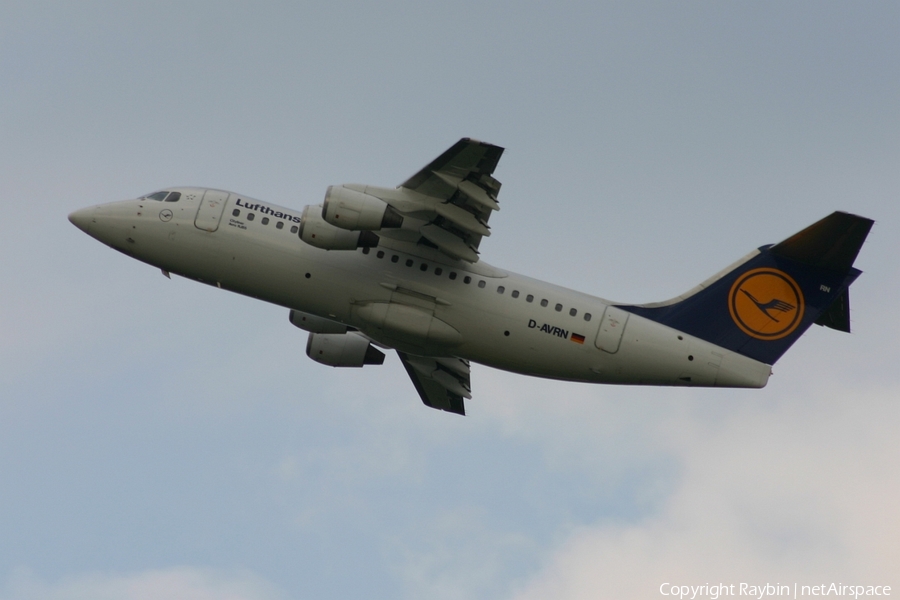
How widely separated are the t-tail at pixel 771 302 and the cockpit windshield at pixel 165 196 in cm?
1140

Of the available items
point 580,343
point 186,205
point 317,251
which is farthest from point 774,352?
point 186,205

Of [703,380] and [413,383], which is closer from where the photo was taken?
[703,380]

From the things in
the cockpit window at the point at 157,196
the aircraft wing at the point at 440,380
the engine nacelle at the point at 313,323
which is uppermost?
the cockpit window at the point at 157,196

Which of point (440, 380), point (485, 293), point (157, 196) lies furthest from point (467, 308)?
point (157, 196)

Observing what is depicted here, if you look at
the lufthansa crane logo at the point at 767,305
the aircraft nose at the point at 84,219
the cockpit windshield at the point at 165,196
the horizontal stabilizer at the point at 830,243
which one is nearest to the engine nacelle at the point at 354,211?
the cockpit windshield at the point at 165,196

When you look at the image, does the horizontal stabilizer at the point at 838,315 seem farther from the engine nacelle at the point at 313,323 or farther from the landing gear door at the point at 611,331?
the engine nacelle at the point at 313,323

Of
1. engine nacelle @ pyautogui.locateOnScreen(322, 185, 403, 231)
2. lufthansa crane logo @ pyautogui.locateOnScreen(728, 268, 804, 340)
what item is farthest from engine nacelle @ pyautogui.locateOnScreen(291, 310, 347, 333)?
lufthansa crane logo @ pyautogui.locateOnScreen(728, 268, 804, 340)

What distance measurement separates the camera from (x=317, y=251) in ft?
89.0

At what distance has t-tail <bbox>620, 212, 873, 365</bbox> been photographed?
27.0 m

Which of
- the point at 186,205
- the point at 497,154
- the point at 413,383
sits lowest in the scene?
the point at 413,383

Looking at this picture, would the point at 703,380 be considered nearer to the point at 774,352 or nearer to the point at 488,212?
the point at 774,352

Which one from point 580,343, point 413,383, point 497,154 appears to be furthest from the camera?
point 413,383

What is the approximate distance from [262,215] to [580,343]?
8260 millimetres

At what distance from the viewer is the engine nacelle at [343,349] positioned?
102 feet
